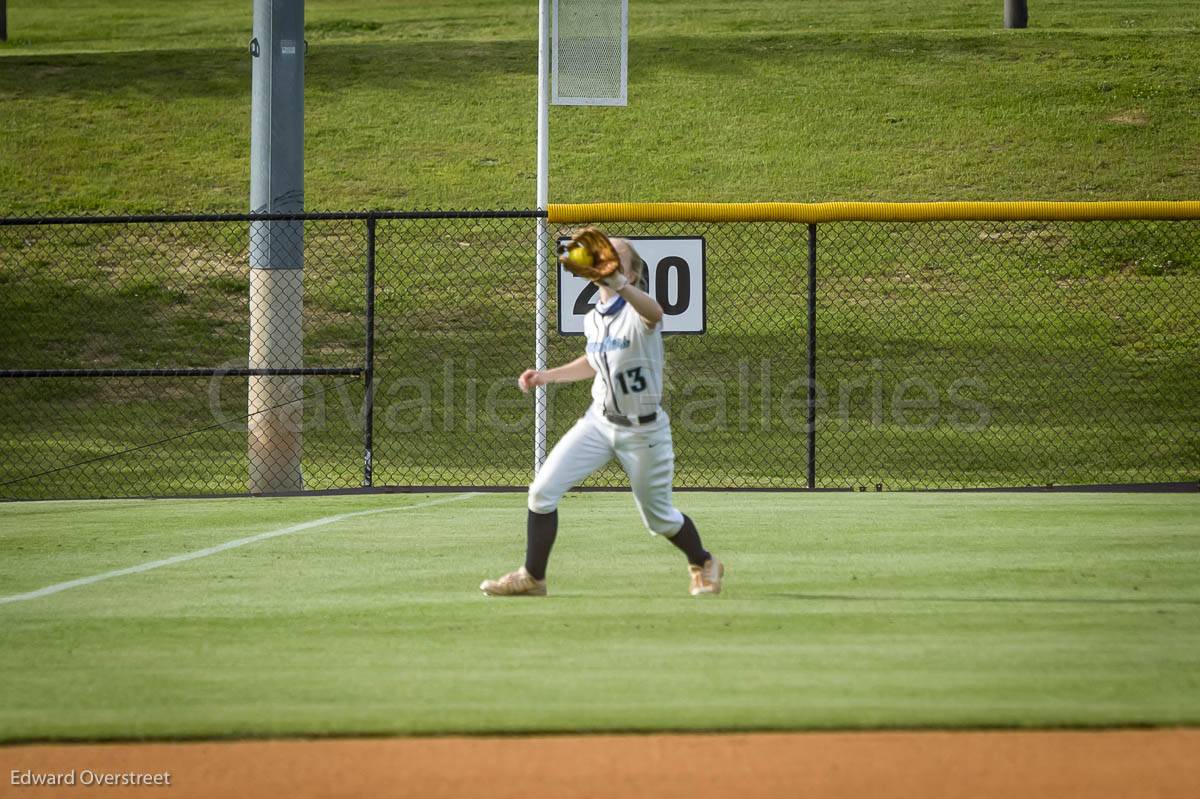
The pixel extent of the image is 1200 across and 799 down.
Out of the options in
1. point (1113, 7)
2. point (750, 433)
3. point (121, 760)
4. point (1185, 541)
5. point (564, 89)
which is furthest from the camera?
point (1113, 7)

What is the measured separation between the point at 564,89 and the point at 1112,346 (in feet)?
34.5

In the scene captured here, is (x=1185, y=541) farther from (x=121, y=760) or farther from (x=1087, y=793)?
(x=121, y=760)

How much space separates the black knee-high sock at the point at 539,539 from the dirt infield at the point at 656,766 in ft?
7.22

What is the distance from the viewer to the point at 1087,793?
4500 millimetres

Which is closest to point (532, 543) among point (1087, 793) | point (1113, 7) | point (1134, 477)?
point (1087, 793)

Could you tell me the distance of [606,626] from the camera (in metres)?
6.73

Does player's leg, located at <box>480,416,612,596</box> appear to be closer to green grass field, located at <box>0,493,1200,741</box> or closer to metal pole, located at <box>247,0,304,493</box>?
green grass field, located at <box>0,493,1200,741</box>

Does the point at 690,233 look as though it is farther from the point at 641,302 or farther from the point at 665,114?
the point at 641,302

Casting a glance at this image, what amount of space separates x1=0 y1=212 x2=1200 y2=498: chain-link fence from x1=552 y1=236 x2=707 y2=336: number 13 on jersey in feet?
0.11

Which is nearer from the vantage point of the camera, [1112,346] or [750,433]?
[750,433]

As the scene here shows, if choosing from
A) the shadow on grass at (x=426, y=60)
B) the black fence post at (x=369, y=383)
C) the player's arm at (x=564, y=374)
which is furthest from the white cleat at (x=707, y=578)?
the shadow on grass at (x=426, y=60)

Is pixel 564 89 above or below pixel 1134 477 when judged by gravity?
above

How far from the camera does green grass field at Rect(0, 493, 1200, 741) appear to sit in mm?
5344

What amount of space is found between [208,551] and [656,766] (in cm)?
507
